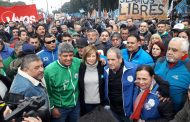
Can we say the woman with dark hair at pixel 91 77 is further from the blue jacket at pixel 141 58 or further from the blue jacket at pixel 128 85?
the blue jacket at pixel 141 58

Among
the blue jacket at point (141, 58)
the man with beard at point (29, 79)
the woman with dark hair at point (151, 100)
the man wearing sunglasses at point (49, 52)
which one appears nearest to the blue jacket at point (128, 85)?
the woman with dark hair at point (151, 100)

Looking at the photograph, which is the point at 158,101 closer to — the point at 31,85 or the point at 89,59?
the point at 89,59

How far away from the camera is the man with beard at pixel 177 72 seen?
3.70 meters

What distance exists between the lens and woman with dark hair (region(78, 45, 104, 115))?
419 cm

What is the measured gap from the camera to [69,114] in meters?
4.43

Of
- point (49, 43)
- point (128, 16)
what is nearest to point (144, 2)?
point (128, 16)

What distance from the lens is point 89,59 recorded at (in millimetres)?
4172

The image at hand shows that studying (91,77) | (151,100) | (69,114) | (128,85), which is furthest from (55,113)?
(151,100)

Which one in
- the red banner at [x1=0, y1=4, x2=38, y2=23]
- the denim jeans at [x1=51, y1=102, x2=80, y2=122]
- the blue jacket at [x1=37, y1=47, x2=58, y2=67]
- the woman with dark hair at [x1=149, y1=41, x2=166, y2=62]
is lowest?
the denim jeans at [x1=51, y1=102, x2=80, y2=122]

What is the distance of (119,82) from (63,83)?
2.70ft

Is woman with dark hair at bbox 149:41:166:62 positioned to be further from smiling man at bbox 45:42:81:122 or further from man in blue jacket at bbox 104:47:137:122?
smiling man at bbox 45:42:81:122

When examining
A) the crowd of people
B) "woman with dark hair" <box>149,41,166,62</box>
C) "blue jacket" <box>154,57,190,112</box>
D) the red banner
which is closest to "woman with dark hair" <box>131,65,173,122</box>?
the crowd of people

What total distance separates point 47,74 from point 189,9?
1863 centimetres

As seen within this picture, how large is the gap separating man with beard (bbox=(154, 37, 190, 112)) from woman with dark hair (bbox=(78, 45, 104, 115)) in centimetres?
92
